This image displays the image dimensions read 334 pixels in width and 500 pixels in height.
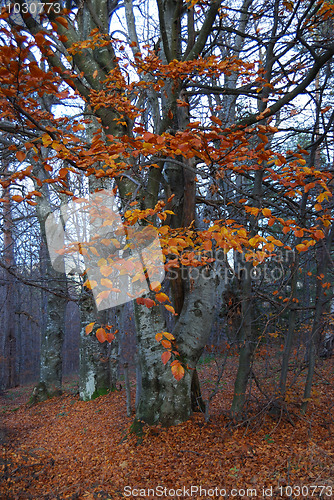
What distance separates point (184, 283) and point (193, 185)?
4.72 ft

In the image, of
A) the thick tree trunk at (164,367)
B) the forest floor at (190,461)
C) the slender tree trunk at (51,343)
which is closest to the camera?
the forest floor at (190,461)

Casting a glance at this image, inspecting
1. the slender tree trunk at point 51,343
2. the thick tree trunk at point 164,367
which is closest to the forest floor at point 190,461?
the thick tree trunk at point 164,367

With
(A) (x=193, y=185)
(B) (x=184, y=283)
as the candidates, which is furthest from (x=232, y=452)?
(A) (x=193, y=185)

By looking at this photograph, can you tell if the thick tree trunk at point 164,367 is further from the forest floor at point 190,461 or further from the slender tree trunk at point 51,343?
the slender tree trunk at point 51,343

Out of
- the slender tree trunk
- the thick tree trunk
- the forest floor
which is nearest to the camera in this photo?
the forest floor

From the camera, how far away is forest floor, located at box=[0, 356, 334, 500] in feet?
8.90

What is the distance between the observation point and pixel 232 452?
317cm

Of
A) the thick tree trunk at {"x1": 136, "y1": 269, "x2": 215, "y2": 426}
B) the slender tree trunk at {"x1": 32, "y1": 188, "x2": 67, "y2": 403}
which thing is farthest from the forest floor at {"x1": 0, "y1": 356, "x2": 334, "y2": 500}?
the slender tree trunk at {"x1": 32, "y1": 188, "x2": 67, "y2": 403}

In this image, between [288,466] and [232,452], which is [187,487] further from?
[288,466]

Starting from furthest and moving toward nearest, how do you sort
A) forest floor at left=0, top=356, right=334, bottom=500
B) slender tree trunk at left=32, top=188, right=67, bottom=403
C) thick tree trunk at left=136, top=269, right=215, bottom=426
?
slender tree trunk at left=32, top=188, right=67, bottom=403 < thick tree trunk at left=136, top=269, right=215, bottom=426 < forest floor at left=0, top=356, right=334, bottom=500

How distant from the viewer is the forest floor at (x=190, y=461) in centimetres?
271

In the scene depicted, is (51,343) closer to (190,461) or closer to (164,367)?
(164,367)

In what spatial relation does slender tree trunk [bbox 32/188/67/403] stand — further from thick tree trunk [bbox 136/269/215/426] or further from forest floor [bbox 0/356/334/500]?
thick tree trunk [bbox 136/269/215/426]

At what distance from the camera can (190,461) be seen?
3199 millimetres
